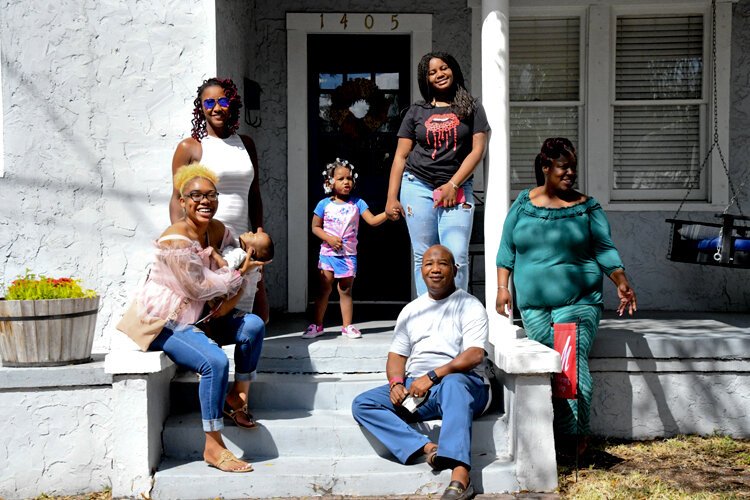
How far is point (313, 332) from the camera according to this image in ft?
19.7

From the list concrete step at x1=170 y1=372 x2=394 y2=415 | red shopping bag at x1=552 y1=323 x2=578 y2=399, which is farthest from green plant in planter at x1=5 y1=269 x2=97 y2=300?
red shopping bag at x1=552 y1=323 x2=578 y2=399

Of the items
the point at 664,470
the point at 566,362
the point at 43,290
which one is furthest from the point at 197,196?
the point at 664,470

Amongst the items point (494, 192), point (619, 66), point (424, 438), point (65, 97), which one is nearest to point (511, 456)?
point (424, 438)

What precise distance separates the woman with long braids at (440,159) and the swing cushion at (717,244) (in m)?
2.04

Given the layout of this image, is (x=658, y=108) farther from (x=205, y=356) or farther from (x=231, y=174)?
(x=205, y=356)

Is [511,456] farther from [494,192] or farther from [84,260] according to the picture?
[84,260]

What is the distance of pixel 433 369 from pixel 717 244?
2.66 m

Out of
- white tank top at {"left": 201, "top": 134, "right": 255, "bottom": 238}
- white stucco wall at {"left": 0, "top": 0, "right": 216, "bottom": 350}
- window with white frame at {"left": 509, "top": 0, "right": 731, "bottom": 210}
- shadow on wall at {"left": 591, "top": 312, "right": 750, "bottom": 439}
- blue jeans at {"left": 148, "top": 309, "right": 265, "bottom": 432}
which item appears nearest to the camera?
blue jeans at {"left": 148, "top": 309, "right": 265, "bottom": 432}

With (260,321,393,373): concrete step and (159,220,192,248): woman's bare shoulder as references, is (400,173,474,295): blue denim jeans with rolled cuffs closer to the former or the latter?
(260,321,393,373): concrete step

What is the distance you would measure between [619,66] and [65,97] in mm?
4698

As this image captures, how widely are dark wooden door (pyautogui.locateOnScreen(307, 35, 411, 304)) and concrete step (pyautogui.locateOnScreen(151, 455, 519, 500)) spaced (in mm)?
3398

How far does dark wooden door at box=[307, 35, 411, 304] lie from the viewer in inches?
304

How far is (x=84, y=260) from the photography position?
5.84m

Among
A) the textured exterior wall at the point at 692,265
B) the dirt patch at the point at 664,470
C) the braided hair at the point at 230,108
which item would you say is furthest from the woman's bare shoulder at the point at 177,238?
the textured exterior wall at the point at 692,265
